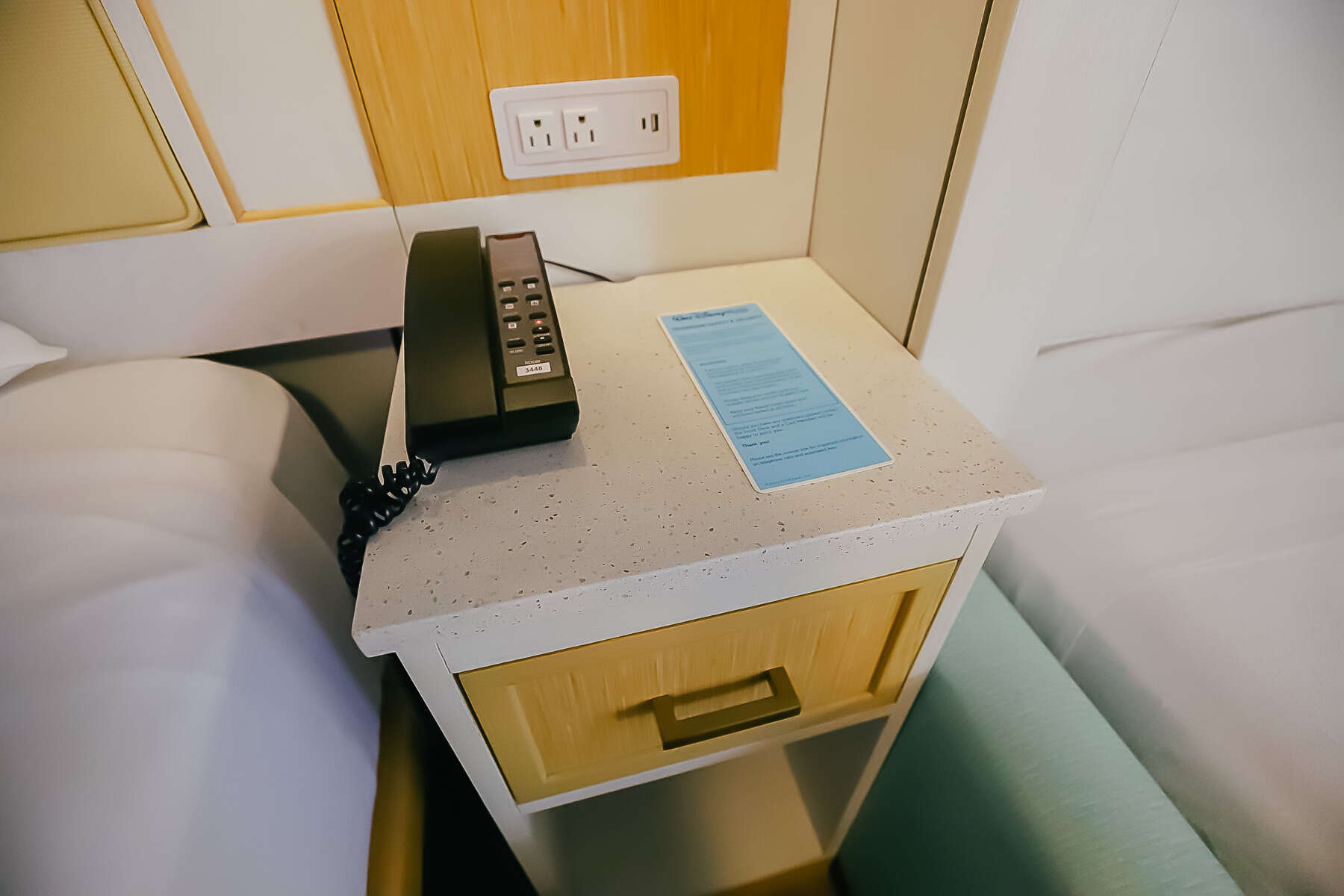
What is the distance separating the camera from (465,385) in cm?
50

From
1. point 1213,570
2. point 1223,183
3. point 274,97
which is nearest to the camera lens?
point 274,97

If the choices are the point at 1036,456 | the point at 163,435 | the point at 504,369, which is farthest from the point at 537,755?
the point at 1036,456

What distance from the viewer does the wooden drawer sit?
1.67 feet

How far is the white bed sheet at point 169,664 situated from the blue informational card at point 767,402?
406mm

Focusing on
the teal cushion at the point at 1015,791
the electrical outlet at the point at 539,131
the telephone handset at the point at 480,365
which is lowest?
the teal cushion at the point at 1015,791

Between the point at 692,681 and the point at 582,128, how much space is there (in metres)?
0.58

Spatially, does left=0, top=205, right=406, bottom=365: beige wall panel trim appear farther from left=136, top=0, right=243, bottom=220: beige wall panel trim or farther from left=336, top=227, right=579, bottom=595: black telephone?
left=336, top=227, right=579, bottom=595: black telephone

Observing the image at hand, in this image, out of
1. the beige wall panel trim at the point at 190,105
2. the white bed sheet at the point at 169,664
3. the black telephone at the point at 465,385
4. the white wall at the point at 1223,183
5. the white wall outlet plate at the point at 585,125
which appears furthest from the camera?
the white wall at the point at 1223,183

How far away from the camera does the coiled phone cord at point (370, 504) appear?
0.45m

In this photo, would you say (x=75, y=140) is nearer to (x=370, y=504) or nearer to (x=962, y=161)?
(x=370, y=504)

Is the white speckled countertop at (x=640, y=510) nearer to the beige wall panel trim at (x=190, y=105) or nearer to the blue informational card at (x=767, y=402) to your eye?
the blue informational card at (x=767, y=402)

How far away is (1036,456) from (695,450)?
638mm

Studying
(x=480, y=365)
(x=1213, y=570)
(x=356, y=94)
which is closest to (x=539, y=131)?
(x=356, y=94)

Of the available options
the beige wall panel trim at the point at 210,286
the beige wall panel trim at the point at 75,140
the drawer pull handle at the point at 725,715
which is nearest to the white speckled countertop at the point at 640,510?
the drawer pull handle at the point at 725,715
